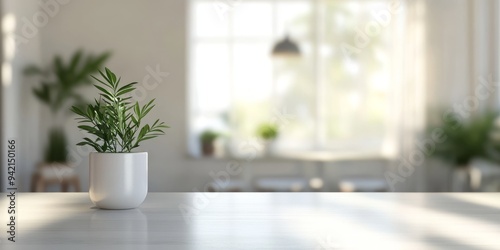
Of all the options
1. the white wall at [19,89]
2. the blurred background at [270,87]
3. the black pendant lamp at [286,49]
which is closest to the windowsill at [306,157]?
the blurred background at [270,87]

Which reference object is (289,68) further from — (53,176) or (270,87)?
(53,176)

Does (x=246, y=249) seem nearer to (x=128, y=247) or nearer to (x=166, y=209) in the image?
(x=128, y=247)

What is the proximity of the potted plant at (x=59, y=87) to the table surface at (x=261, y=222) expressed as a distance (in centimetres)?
465

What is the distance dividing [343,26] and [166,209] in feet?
17.9

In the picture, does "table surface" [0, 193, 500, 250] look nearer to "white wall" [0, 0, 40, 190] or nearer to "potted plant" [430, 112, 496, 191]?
"potted plant" [430, 112, 496, 191]

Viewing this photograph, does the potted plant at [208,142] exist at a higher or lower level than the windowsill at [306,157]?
higher

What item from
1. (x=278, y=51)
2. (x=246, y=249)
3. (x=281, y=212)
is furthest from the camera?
(x=278, y=51)

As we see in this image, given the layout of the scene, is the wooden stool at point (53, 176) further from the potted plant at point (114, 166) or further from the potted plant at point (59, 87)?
the potted plant at point (114, 166)

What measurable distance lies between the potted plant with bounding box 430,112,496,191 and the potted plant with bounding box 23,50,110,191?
3.70 meters

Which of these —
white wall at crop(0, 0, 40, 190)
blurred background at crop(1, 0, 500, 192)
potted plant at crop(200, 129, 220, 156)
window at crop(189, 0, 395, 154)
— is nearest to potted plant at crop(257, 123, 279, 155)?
blurred background at crop(1, 0, 500, 192)

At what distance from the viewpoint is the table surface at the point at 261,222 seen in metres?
1.06

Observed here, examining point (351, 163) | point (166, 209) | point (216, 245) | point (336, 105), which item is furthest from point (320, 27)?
point (216, 245)

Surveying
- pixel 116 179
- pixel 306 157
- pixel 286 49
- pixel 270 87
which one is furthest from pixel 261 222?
pixel 270 87

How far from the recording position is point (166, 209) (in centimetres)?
149
